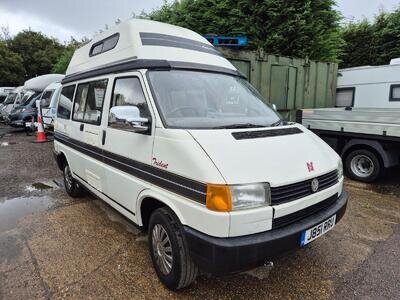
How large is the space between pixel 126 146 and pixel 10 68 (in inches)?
1372

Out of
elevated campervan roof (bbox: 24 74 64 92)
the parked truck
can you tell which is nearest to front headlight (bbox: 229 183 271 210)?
the parked truck

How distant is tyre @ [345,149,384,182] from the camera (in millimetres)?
6191

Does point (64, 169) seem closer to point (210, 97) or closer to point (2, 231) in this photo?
point (2, 231)

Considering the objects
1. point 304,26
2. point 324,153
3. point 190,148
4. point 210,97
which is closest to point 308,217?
point 324,153

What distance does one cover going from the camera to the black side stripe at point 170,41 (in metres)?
3.55

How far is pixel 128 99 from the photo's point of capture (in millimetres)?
3398

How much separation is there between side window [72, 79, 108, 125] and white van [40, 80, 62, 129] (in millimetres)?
8675

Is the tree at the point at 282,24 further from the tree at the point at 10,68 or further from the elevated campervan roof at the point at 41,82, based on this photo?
the tree at the point at 10,68

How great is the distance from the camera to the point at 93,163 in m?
4.20

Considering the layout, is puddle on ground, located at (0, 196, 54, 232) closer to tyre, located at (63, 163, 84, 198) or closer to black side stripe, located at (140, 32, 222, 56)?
tyre, located at (63, 163, 84, 198)

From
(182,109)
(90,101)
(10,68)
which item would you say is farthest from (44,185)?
(10,68)

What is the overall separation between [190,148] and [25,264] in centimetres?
233

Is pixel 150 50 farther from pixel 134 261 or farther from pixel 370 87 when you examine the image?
pixel 370 87

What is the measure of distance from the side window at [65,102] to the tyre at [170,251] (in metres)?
3.09
